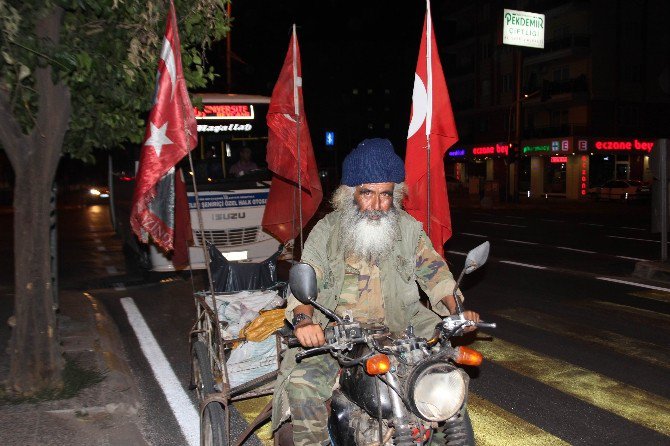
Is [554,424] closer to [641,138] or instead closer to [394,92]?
[641,138]

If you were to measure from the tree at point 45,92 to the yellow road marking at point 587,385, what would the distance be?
4227mm

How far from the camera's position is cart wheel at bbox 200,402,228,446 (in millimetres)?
3773

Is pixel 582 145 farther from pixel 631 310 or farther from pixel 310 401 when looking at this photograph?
pixel 310 401

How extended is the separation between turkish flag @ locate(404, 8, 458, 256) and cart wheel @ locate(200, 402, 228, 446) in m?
2.45

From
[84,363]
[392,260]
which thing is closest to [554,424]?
[392,260]

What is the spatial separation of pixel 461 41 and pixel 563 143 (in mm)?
17737

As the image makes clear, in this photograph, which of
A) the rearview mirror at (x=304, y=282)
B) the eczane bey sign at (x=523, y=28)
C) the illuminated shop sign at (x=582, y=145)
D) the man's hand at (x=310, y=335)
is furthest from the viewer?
the illuminated shop sign at (x=582, y=145)

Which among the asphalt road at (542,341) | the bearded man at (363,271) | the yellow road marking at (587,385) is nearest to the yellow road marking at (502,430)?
the asphalt road at (542,341)

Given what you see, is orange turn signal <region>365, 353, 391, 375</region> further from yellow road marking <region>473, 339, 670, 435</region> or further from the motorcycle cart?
yellow road marking <region>473, 339, 670, 435</region>

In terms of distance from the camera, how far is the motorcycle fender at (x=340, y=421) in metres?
3.00

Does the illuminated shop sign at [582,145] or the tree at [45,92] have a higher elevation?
the illuminated shop sign at [582,145]

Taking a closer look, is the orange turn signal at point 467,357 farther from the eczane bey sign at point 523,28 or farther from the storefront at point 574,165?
the eczane bey sign at point 523,28

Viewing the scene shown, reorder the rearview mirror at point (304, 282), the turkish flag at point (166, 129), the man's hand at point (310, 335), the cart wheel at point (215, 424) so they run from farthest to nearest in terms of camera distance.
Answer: the turkish flag at point (166, 129) → the cart wheel at point (215, 424) → the man's hand at point (310, 335) → the rearview mirror at point (304, 282)

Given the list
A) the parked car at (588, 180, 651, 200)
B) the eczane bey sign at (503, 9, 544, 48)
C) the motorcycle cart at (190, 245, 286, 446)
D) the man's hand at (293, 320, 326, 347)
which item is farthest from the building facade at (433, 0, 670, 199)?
the man's hand at (293, 320, 326, 347)
